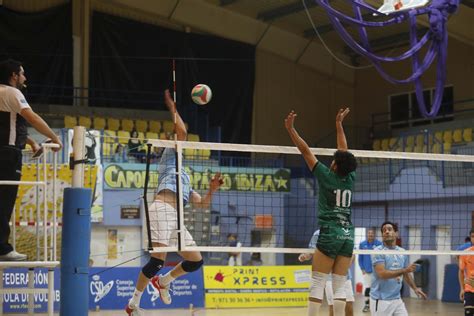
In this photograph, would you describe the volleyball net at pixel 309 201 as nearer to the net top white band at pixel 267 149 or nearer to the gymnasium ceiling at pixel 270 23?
the gymnasium ceiling at pixel 270 23

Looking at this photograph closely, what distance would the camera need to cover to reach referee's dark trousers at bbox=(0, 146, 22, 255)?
715 centimetres

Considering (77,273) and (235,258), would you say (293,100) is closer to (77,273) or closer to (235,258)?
(235,258)

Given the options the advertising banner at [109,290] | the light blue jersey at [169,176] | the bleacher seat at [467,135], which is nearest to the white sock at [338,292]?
the light blue jersey at [169,176]

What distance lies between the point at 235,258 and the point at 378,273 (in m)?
14.5

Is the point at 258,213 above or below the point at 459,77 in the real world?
below

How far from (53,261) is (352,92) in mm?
26415

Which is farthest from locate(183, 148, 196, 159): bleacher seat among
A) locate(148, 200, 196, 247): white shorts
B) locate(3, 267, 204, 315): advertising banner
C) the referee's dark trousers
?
the referee's dark trousers

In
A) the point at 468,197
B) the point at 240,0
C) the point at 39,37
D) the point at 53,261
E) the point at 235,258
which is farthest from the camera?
the point at 240,0

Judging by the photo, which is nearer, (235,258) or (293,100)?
(235,258)

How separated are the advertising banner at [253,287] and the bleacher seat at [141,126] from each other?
7672 millimetres

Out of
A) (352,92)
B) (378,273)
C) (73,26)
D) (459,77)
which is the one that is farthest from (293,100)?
(378,273)

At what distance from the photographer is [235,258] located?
926 inches

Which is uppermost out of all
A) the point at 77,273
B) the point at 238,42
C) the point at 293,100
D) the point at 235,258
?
the point at 238,42

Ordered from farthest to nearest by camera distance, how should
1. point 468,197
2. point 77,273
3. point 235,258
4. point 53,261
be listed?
point 235,258, point 468,197, point 53,261, point 77,273
